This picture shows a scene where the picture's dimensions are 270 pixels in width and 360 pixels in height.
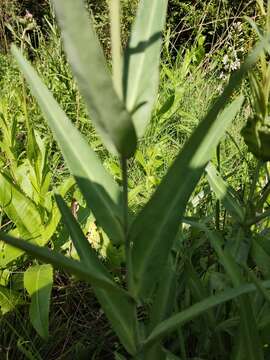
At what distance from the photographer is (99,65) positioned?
1.42 feet

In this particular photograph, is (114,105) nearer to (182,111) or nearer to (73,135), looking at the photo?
(73,135)

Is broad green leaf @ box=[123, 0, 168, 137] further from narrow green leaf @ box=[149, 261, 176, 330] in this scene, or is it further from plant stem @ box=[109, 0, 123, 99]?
narrow green leaf @ box=[149, 261, 176, 330]

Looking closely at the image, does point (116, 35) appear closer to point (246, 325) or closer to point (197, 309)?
point (197, 309)

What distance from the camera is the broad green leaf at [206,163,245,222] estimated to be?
87cm

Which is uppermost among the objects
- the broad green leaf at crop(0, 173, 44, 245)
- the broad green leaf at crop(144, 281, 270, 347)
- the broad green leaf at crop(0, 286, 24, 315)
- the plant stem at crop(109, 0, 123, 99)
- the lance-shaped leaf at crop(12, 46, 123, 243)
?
the plant stem at crop(109, 0, 123, 99)

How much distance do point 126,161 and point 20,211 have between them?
0.80 metres

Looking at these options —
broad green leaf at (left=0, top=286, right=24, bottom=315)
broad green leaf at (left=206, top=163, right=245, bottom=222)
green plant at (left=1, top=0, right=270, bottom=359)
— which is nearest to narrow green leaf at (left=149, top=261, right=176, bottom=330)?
green plant at (left=1, top=0, right=270, bottom=359)

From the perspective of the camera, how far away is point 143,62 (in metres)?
0.54

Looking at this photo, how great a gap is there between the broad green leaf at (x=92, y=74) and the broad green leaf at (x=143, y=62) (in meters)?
0.04

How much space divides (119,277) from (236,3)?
379 centimetres

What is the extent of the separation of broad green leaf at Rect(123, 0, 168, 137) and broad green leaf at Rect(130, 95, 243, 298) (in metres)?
0.06

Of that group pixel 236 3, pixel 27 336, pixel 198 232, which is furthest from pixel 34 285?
pixel 236 3

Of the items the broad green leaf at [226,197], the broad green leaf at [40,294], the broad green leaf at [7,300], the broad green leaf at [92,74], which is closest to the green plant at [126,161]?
the broad green leaf at [92,74]

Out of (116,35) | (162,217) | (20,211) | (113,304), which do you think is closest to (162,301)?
(113,304)
